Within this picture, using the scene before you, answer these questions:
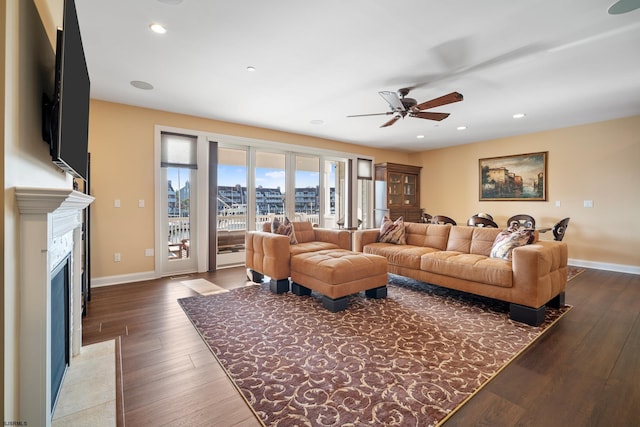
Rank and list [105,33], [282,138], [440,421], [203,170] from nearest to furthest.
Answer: [440,421] → [105,33] → [203,170] → [282,138]

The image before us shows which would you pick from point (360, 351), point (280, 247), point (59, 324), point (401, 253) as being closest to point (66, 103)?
point (59, 324)

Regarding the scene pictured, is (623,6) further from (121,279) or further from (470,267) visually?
(121,279)

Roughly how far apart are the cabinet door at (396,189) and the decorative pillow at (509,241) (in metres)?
3.92

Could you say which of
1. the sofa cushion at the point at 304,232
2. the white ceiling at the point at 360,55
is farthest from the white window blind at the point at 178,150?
the sofa cushion at the point at 304,232

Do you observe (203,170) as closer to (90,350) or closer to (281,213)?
(281,213)

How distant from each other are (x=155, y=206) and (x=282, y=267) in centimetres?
233

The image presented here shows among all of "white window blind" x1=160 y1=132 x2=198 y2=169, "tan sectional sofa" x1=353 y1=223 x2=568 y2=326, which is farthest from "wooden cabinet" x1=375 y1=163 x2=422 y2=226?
"white window blind" x1=160 y1=132 x2=198 y2=169

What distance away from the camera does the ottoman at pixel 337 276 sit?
290cm

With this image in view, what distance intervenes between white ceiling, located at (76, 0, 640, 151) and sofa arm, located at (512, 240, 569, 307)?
1887 mm

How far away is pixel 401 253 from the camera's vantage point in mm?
3773

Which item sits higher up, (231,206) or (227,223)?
(231,206)

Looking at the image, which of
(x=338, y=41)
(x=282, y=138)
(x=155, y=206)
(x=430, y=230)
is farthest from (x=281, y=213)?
(x=338, y=41)

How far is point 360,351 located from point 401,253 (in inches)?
74.2

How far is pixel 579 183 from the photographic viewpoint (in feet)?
16.9
